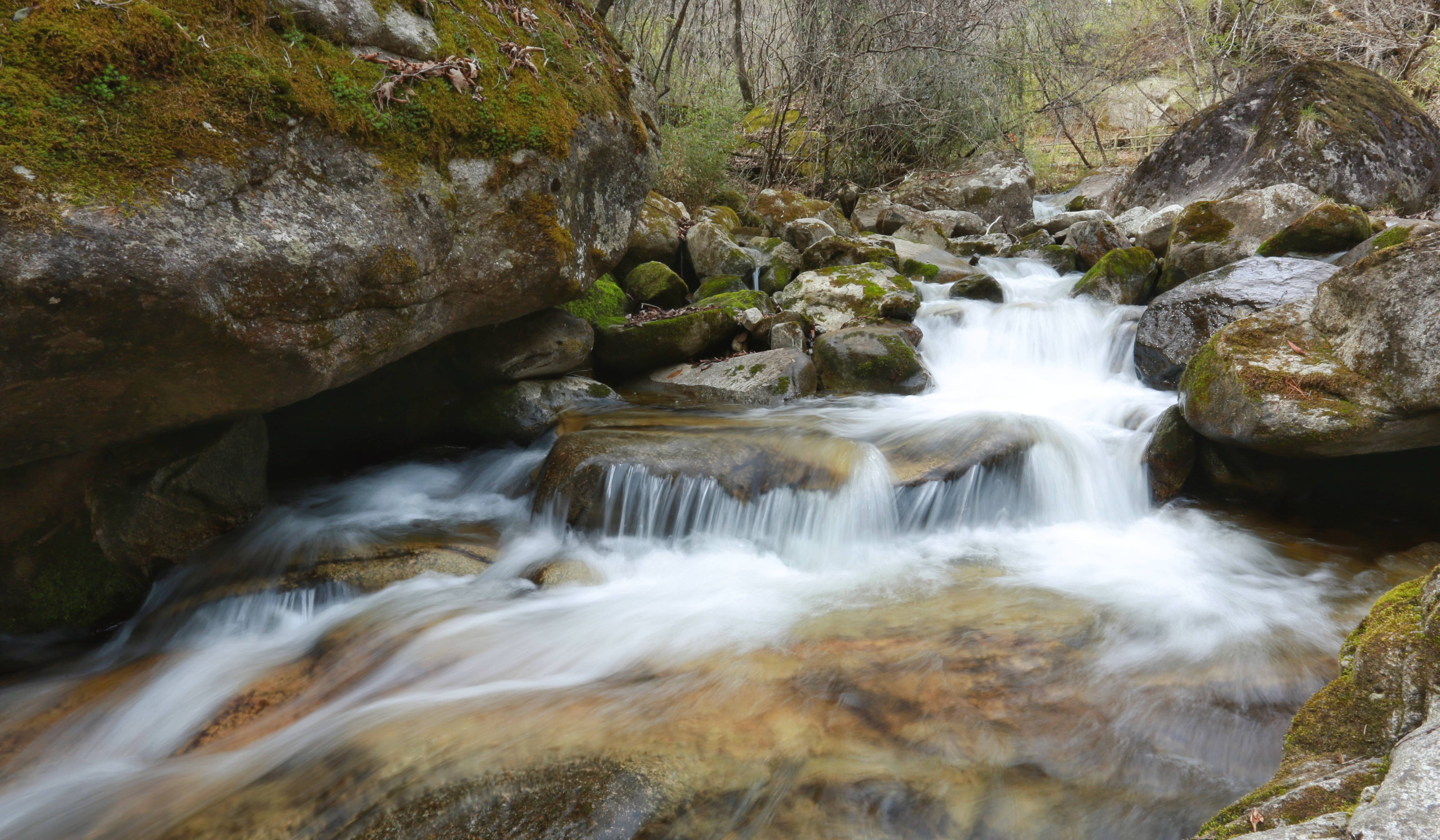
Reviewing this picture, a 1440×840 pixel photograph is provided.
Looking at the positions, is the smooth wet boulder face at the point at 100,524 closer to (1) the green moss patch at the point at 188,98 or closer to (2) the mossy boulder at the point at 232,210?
(2) the mossy boulder at the point at 232,210

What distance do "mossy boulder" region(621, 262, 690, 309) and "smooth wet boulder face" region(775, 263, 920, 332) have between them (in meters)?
1.26

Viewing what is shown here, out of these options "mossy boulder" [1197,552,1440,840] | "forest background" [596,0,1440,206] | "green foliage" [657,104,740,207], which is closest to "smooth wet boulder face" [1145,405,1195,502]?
"mossy boulder" [1197,552,1440,840]

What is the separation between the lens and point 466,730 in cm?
271

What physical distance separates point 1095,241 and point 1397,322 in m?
6.63

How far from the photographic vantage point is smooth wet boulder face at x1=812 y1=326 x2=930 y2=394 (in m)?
7.13

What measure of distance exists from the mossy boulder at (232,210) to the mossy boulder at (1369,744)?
3.81m

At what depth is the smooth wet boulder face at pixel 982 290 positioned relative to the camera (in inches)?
359

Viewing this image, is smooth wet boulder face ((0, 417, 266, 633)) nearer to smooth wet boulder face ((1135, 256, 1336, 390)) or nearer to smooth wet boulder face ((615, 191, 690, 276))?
smooth wet boulder face ((615, 191, 690, 276))

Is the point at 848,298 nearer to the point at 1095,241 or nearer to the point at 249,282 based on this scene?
the point at 1095,241

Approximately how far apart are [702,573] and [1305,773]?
3158 mm

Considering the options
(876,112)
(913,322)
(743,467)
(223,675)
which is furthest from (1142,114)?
(223,675)

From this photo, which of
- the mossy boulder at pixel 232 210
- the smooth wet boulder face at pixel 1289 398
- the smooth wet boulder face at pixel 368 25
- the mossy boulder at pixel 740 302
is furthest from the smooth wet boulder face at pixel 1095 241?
the smooth wet boulder face at pixel 368 25

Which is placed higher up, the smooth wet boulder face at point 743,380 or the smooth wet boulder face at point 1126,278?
the smooth wet boulder face at point 1126,278

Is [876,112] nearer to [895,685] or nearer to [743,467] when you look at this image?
[743,467]
